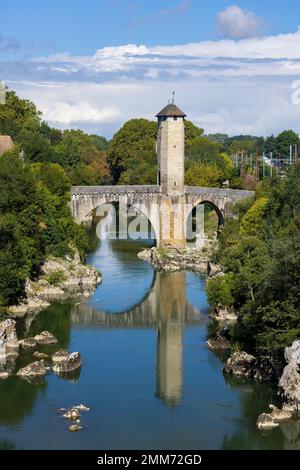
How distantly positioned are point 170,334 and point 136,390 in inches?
353

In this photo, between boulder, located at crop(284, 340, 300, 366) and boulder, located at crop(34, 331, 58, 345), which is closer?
boulder, located at crop(284, 340, 300, 366)

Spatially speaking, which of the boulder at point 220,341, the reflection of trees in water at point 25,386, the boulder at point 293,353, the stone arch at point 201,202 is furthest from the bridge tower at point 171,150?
the boulder at point 293,353

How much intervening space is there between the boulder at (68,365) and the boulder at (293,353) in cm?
844

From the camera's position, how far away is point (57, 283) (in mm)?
50594

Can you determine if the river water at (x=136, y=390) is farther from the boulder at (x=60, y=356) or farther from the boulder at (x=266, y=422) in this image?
the boulder at (x=60, y=356)

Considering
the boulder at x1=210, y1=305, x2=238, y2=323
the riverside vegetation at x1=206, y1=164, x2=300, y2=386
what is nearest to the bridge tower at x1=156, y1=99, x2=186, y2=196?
the riverside vegetation at x1=206, y1=164, x2=300, y2=386

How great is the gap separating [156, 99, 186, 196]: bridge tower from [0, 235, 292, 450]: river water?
18646 millimetres

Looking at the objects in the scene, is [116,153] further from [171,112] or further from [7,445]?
[7,445]

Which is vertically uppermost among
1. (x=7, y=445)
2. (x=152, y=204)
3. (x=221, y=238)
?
(x=152, y=204)

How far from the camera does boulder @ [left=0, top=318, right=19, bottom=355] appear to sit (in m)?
37.5

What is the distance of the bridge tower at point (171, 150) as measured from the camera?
65062 millimetres

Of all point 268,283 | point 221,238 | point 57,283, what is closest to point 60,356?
point 268,283

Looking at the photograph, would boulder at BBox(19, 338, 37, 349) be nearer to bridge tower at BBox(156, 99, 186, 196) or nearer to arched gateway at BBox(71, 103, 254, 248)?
arched gateway at BBox(71, 103, 254, 248)
